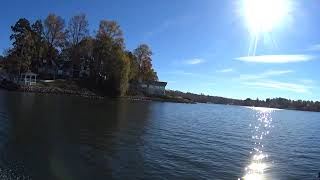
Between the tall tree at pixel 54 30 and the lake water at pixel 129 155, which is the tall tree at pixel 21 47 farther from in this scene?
the lake water at pixel 129 155

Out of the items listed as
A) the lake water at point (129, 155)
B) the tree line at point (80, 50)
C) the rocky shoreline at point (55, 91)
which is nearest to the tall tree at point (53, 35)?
the tree line at point (80, 50)

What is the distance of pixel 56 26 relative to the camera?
414ft

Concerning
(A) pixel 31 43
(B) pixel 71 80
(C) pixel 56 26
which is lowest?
(B) pixel 71 80

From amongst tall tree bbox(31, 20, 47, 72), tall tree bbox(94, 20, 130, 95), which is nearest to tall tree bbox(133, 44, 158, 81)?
tall tree bbox(94, 20, 130, 95)

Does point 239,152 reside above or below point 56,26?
below

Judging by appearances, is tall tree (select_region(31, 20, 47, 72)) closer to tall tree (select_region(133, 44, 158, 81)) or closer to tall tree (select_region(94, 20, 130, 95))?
tall tree (select_region(94, 20, 130, 95))

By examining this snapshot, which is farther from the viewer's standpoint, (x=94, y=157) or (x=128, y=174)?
(x=94, y=157)

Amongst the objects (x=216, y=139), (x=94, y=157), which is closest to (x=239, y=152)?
(x=216, y=139)

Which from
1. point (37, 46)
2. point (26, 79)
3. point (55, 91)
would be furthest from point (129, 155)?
point (37, 46)

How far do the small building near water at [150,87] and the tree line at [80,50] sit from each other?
9.66 metres

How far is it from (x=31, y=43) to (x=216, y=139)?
300ft

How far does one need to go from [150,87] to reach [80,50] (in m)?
37.1

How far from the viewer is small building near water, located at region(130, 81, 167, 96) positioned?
145125 millimetres

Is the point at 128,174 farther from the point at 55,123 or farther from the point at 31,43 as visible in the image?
the point at 31,43
